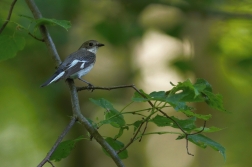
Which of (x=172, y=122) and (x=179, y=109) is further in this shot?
(x=172, y=122)

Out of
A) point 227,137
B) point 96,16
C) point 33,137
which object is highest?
point 96,16

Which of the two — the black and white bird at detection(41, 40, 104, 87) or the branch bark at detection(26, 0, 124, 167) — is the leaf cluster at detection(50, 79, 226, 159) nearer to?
the branch bark at detection(26, 0, 124, 167)

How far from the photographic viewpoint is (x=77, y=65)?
421 centimetres

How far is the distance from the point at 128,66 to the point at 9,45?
5646mm

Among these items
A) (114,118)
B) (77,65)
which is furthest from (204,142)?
(77,65)

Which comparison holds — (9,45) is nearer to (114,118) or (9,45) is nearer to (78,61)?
(114,118)

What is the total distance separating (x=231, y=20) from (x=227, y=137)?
251 cm

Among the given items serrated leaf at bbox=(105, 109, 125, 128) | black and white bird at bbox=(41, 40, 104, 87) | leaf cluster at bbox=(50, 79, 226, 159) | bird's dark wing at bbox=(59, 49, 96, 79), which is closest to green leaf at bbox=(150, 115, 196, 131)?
leaf cluster at bbox=(50, 79, 226, 159)

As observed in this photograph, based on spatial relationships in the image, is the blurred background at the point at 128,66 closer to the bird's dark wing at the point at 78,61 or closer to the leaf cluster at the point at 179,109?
the bird's dark wing at the point at 78,61

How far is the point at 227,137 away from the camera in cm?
789

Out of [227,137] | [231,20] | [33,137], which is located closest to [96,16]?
[231,20]

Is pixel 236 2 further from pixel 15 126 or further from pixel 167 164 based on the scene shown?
pixel 167 164

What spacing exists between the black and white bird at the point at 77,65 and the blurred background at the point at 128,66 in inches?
25.5

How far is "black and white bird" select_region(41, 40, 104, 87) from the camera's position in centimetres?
338
